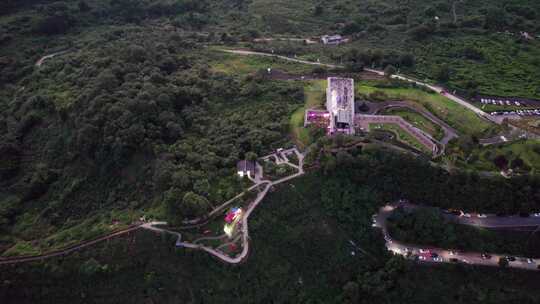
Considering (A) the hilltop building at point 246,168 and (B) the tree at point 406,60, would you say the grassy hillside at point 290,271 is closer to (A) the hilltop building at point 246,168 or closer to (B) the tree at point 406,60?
(A) the hilltop building at point 246,168

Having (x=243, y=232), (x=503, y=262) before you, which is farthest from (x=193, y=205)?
(x=503, y=262)

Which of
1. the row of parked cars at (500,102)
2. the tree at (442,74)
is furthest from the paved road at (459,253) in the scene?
the tree at (442,74)

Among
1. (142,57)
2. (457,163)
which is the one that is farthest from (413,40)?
(142,57)

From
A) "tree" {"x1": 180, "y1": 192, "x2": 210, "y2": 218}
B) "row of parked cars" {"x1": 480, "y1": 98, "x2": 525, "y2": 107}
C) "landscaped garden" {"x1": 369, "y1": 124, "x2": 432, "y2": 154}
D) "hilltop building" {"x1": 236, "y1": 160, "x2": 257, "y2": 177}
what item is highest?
"row of parked cars" {"x1": 480, "y1": 98, "x2": 525, "y2": 107}

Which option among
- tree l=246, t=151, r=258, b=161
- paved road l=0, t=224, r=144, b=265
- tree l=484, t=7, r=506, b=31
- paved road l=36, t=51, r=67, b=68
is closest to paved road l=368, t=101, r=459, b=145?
tree l=246, t=151, r=258, b=161

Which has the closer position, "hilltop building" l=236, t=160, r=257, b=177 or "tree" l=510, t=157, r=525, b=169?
"tree" l=510, t=157, r=525, b=169

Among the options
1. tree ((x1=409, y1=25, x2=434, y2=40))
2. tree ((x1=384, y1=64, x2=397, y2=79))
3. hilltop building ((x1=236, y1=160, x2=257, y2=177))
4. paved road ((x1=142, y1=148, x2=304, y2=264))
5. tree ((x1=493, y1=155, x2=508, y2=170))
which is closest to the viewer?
paved road ((x1=142, y1=148, x2=304, y2=264))

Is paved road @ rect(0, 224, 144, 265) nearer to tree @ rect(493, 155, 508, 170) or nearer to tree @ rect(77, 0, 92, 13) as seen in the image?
tree @ rect(493, 155, 508, 170)
